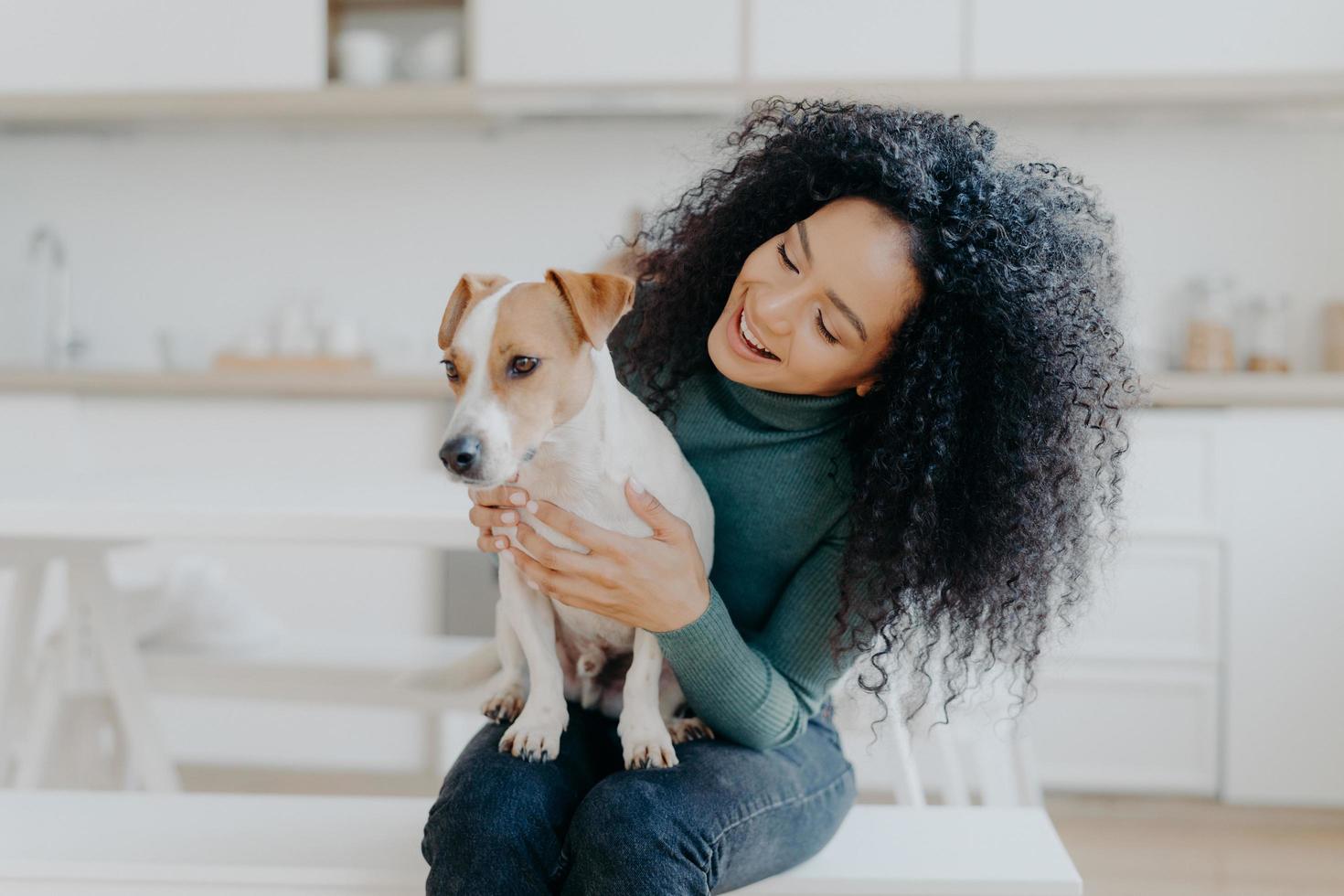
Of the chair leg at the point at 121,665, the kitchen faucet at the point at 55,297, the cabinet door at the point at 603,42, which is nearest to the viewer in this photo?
the chair leg at the point at 121,665

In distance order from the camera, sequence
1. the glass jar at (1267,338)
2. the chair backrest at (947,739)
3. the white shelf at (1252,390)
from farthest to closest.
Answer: the glass jar at (1267,338) → the white shelf at (1252,390) → the chair backrest at (947,739)

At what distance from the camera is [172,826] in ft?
4.20

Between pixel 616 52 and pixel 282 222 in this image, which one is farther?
pixel 282 222

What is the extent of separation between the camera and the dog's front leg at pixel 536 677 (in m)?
1.15

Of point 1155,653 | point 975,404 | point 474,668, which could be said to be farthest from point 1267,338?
point 474,668

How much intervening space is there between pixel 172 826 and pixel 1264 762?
237 cm

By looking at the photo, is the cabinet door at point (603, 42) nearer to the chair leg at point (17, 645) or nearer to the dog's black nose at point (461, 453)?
the chair leg at point (17, 645)

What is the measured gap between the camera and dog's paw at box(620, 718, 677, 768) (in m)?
1.15

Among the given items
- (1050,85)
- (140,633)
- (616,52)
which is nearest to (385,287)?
(616,52)

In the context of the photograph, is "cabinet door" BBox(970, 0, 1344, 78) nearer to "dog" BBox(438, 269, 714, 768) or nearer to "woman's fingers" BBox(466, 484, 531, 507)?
"dog" BBox(438, 269, 714, 768)

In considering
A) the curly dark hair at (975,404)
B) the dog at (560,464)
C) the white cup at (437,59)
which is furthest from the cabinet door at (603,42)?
the dog at (560,464)

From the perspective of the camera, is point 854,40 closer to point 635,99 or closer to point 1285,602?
point 635,99

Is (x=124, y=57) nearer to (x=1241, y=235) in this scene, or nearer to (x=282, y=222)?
(x=282, y=222)

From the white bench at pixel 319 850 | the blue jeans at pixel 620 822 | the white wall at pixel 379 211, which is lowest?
the white bench at pixel 319 850
